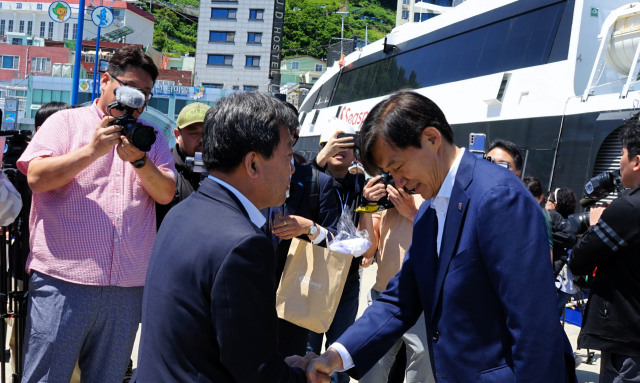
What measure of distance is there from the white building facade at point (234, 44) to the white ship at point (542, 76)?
49.8 m

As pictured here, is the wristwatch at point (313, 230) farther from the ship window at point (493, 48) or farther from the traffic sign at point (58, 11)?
the traffic sign at point (58, 11)

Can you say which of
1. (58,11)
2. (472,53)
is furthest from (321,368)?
(58,11)

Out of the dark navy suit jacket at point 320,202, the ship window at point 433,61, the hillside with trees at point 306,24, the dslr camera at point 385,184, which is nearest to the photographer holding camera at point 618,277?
the dslr camera at point 385,184

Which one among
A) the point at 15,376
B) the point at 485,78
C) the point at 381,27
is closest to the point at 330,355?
the point at 15,376

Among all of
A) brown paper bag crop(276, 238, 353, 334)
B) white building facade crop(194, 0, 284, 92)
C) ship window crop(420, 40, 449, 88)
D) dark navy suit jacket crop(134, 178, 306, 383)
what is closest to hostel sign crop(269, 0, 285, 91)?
white building facade crop(194, 0, 284, 92)

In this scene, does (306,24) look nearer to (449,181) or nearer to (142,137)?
(142,137)

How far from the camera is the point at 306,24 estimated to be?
90.9 metres

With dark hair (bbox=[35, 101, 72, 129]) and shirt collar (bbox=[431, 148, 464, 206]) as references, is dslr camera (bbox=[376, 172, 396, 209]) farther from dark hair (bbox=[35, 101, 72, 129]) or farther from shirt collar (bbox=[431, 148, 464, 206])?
dark hair (bbox=[35, 101, 72, 129])

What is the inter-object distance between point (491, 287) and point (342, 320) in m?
2.26

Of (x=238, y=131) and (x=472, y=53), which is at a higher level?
(x=472, y=53)

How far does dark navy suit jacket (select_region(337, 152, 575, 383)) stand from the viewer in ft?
6.84

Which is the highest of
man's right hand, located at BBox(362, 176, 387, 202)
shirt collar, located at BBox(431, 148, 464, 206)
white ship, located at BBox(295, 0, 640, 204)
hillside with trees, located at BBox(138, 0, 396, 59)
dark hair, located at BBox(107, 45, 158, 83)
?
hillside with trees, located at BBox(138, 0, 396, 59)

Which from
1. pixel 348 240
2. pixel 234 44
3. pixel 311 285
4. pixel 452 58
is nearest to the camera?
pixel 311 285

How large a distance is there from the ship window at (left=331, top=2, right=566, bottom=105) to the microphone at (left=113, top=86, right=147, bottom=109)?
901cm
